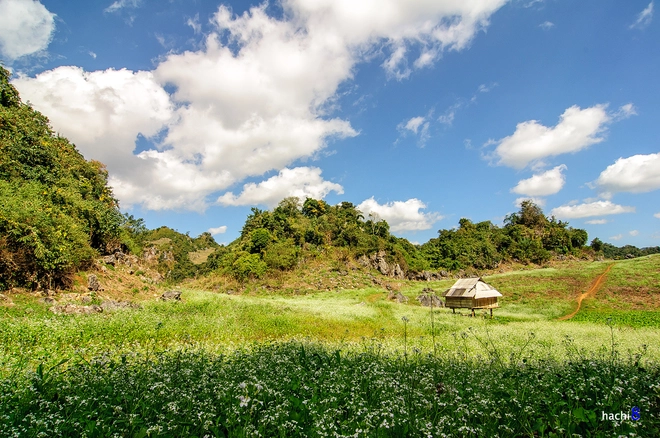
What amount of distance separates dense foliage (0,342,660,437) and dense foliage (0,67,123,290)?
766 inches

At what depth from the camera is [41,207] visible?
21.5 metres

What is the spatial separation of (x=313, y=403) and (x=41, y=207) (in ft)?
87.9

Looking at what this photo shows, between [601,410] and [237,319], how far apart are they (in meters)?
17.2

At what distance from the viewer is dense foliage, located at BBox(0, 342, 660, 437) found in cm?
362

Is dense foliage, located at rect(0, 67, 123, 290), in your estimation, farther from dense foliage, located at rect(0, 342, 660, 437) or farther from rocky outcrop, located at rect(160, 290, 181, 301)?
dense foliage, located at rect(0, 342, 660, 437)

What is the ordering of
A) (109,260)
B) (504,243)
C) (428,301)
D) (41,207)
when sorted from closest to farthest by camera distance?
(41,207) → (109,260) → (428,301) → (504,243)

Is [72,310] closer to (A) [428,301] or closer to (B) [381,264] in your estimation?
(A) [428,301]

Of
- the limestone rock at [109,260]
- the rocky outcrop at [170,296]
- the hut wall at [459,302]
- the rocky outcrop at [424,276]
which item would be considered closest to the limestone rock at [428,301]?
the hut wall at [459,302]

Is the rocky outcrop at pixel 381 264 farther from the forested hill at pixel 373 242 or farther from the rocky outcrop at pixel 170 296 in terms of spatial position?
the rocky outcrop at pixel 170 296

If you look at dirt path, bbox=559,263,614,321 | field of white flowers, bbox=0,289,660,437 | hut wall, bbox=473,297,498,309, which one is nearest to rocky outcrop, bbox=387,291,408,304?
hut wall, bbox=473,297,498,309

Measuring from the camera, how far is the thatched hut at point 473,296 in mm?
31375

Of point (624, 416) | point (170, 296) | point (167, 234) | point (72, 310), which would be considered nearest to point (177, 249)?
point (167, 234)

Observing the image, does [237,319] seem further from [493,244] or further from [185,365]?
[493,244]

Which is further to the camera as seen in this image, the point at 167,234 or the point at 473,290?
the point at 167,234
